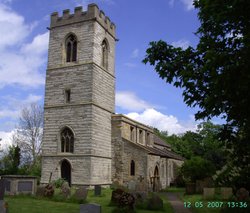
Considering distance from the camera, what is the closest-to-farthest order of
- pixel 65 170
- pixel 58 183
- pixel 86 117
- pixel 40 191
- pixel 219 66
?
pixel 219 66, pixel 40 191, pixel 58 183, pixel 86 117, pixel 65 170

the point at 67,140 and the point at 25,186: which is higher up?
the point at 67,140

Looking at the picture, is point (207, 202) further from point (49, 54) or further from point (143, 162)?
point (49, 54)

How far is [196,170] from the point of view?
3212 centimetres

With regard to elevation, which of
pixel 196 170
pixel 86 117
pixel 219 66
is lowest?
pixel 196 170

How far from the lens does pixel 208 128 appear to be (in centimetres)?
6531

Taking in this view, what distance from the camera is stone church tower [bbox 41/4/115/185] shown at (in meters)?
28.2

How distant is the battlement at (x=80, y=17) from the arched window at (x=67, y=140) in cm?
1052

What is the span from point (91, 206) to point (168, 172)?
2901 cm

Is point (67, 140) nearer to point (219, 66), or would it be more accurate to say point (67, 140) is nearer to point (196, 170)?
point (196, 170)

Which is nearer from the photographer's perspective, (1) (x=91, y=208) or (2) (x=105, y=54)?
(1) (x=91, y=208)

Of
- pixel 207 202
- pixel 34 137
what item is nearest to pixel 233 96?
pixel 207 202

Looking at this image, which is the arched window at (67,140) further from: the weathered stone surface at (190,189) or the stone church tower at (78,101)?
the weathered stone surface at (190,189)

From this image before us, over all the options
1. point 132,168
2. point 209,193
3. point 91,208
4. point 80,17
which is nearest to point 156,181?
point 132,168

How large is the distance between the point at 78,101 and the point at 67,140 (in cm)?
363
